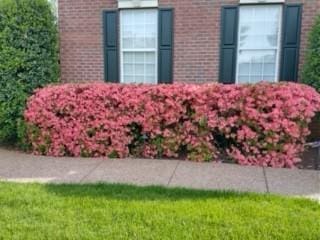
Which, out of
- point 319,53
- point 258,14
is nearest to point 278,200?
point 319,53

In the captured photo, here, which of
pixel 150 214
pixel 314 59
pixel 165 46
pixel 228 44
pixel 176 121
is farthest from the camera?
pixel 165 46

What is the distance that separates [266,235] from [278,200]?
0.90 m

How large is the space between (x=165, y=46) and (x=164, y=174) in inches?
132

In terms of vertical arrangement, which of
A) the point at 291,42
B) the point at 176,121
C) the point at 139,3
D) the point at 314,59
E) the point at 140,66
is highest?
the point at 139,3

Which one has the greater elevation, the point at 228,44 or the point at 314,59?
the point at 228,44

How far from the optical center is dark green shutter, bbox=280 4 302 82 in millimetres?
7211

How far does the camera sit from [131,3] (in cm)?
771

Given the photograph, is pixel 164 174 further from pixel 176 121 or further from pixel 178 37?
pixel 178 37

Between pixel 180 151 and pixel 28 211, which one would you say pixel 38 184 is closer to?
pixel 28 211

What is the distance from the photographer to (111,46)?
316 inches

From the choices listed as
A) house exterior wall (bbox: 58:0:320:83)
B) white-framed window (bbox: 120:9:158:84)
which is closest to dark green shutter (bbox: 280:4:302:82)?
house exterior wall (bbox: 58:0:320:83)

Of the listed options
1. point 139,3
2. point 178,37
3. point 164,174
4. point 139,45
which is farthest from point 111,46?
point 164,174

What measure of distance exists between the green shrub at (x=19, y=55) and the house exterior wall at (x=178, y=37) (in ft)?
2.93

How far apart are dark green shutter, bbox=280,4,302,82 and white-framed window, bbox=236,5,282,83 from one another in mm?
112
